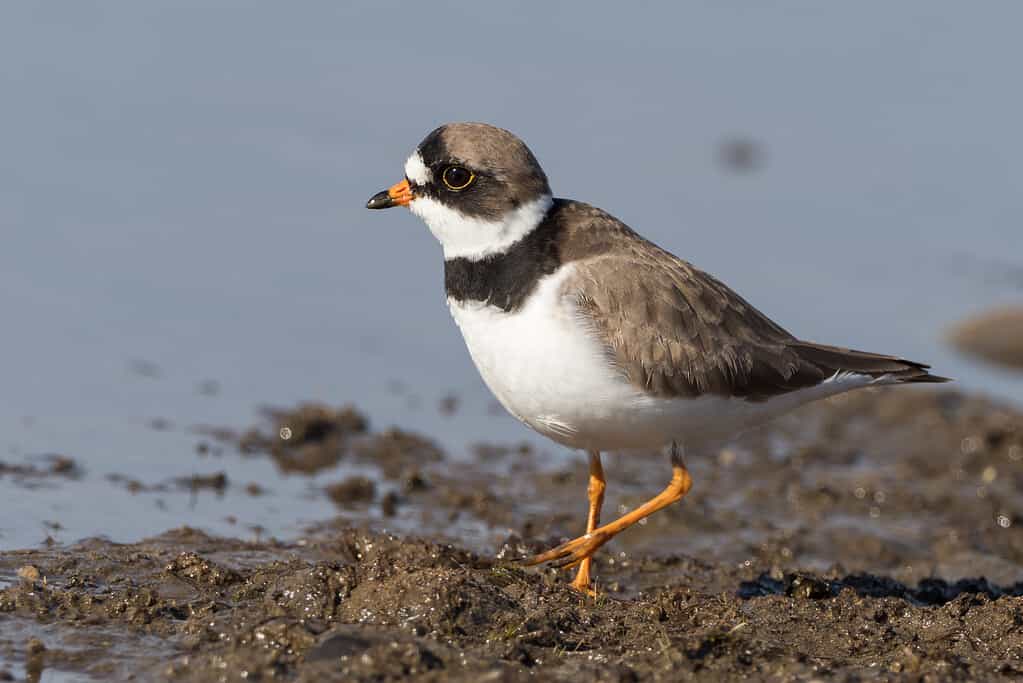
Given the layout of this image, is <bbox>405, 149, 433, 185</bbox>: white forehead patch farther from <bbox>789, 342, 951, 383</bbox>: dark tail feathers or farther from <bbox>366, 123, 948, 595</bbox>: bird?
<bbox>789, 342, 951, 383</bbox>: dark tail feathers

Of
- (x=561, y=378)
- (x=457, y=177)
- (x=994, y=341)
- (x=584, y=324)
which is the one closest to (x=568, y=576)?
(x=561, y=378)

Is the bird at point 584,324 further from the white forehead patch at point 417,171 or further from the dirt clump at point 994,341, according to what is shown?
the dirt clump at point 994,341

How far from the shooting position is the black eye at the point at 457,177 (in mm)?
6668

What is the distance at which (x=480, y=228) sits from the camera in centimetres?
661

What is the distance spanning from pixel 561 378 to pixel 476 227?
788mm

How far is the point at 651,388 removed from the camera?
648 cm

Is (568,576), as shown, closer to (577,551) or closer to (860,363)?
(577,551)

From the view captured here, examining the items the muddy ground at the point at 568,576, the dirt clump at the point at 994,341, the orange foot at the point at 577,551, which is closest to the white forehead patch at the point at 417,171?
the muddy ground at the point at 568,576

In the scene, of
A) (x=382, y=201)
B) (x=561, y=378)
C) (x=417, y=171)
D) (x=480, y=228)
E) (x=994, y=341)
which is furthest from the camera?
(x=994, y=341)

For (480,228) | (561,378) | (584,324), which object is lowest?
(561,378)

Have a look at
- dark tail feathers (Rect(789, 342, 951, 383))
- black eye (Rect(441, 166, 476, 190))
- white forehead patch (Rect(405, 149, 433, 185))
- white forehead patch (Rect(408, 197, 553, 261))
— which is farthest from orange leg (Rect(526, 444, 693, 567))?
white forehead patch (Rect(405, 149, 433, 185))

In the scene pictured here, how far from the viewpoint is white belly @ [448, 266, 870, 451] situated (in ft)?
20.7

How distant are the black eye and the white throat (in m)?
0.08

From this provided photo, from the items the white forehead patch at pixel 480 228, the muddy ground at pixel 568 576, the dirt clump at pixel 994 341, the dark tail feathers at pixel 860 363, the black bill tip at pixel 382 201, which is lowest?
the muddy ground at pixel 568 576
